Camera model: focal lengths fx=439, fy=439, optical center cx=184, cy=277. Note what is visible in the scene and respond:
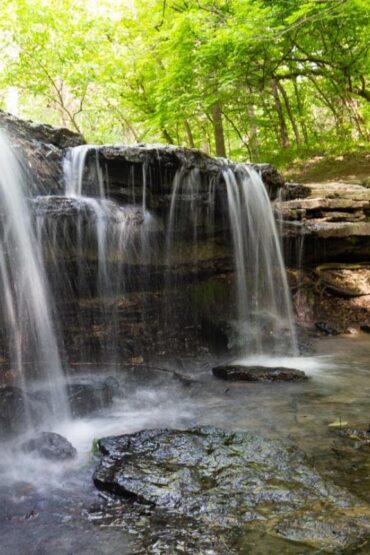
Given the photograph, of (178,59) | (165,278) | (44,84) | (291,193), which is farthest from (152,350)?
(44,84)

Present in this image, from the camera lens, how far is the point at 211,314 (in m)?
8.43

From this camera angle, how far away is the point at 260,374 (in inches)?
253

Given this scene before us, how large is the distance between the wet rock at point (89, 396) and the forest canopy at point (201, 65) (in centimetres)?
855

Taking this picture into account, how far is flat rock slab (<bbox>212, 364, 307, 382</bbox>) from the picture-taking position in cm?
637

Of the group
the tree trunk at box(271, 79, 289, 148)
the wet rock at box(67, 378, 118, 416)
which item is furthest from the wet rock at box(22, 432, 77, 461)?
the tree trunk at box(271, 79, 289, 148)

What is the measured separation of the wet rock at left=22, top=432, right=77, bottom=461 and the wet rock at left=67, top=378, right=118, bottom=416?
1.11m

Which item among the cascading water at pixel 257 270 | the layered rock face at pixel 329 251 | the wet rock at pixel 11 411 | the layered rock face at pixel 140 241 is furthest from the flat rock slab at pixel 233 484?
the layered rock face at pixel 329 251

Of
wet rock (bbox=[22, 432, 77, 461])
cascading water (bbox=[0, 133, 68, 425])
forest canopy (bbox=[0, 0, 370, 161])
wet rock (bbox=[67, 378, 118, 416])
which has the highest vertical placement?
forest canopy (bbox=[0, 0, 370, 161])

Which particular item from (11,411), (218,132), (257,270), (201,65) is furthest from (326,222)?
(11,411)

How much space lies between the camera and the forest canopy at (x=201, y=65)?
1185cm

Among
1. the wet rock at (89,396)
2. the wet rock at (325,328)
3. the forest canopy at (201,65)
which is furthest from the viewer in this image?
the forest canopy at (201,65)

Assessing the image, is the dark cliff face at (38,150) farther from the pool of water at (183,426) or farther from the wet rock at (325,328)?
the wet rock at (325,328)

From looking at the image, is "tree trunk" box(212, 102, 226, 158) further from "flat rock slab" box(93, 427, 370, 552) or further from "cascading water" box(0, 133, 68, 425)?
"flat rock slab" box(93, 427, 370, 552)

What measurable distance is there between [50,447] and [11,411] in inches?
38.9
